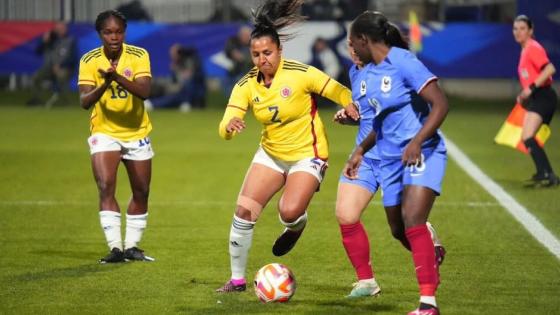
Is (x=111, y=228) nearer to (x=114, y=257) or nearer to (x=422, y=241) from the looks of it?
(x=114, y=257)

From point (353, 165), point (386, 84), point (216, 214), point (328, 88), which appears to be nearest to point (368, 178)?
point (353, 165)

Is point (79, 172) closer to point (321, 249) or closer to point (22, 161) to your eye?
point (22, 161)

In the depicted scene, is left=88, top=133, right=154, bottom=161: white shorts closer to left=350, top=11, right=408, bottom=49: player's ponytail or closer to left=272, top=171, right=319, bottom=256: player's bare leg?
left=272, top=171, right=319, bottom=256: player's bare leg

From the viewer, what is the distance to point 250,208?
29.5 feet

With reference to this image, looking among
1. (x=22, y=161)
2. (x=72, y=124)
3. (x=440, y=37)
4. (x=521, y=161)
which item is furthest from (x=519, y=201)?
(x=440, y=37)

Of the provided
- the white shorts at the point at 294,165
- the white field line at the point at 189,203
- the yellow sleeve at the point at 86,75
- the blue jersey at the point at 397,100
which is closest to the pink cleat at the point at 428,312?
the blue jersey at the point at 397,100

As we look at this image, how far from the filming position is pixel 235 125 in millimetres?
8625

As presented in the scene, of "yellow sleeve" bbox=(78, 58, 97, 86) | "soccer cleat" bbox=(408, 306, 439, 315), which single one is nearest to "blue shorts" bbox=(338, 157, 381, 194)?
"soccer cleat" bbox=(408, 306, 439, 315)

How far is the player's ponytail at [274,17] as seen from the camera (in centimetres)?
898

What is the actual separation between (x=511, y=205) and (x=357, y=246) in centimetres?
579

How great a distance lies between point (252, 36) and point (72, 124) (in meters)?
16.6

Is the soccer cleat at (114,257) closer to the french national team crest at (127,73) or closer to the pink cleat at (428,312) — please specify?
the french national team crest at (127,73)

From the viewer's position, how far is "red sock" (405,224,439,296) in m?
7.77

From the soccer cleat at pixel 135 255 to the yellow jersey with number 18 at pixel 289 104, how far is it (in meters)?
1.92
